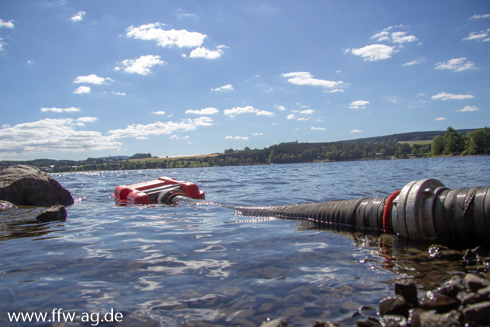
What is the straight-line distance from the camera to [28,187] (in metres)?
9.70

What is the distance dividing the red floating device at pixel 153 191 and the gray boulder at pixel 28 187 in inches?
84.6

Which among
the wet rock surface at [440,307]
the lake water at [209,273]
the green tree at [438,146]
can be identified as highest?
the green tree at [438,146]

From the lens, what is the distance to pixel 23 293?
280 cm

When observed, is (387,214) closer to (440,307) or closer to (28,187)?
(440,307)

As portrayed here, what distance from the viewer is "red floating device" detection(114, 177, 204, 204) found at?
10.8 m

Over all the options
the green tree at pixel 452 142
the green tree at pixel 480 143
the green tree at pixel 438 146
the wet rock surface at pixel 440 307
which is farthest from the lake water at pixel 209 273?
the green tree at pixel 438 146

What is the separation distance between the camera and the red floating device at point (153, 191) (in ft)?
35.3

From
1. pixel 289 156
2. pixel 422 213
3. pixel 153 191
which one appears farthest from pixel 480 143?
pixel 422 213

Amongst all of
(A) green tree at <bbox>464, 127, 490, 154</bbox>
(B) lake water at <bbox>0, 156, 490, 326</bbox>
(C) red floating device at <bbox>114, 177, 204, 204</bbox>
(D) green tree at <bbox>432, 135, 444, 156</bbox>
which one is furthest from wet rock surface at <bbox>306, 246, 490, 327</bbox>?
(D) green tree at <bbox>432, 135, 444, 156</bbox>

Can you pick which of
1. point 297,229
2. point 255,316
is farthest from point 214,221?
point 255,316

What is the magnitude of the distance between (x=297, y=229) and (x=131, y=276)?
3311 millimetres

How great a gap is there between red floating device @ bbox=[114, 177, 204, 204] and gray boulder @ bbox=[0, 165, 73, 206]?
215 cm

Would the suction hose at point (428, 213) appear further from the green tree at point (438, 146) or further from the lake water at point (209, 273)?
the green tree at point (438, 146)

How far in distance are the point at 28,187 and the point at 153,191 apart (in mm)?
3975
